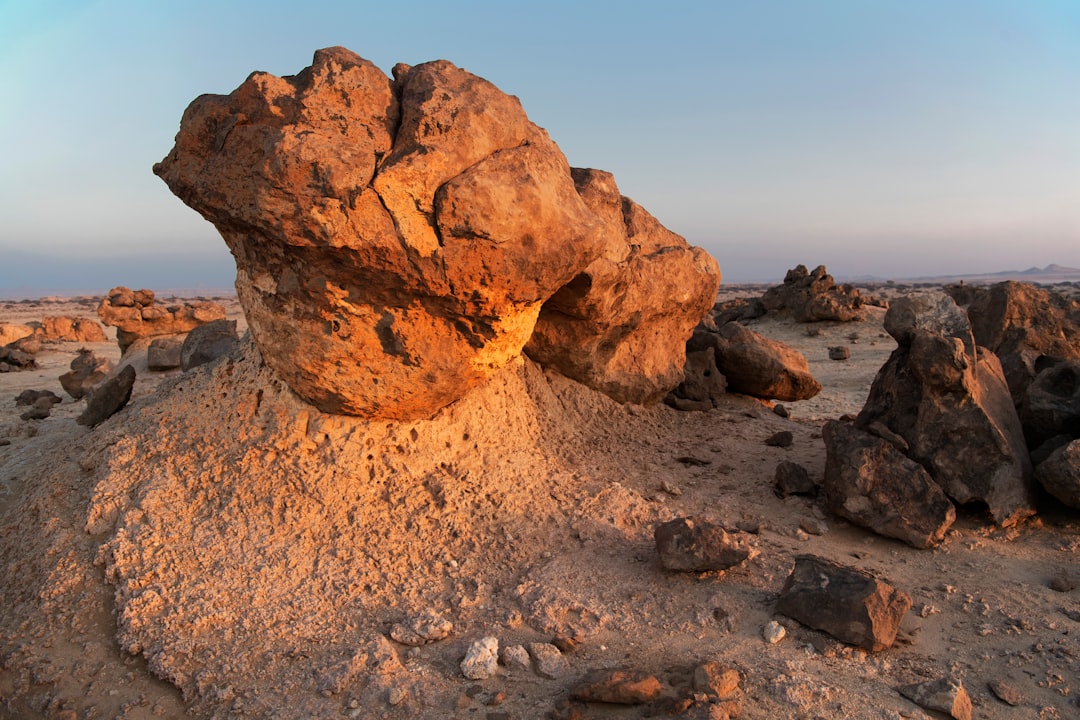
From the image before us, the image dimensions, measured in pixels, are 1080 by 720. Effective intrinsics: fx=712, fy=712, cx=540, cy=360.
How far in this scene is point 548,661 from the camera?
2.73 m

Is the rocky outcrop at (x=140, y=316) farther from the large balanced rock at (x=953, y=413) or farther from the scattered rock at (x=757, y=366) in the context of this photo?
the large balanced rock at (x=953, y=413)

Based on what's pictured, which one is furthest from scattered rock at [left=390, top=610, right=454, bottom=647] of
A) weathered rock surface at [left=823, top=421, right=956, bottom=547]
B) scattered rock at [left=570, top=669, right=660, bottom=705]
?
weathered rock surface at [left=823, top=421, right=956, bottom=547]

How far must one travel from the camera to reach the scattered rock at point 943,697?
7.98 ft

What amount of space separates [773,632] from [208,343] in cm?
658

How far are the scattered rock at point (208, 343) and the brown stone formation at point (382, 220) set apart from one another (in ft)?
13.3

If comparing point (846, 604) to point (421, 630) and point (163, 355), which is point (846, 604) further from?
point (163, 355)

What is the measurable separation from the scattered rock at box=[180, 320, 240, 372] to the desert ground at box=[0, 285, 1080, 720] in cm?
288

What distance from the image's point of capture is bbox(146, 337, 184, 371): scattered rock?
30.3ft

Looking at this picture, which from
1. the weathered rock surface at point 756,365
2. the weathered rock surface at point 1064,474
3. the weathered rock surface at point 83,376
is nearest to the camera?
the weathered rock surface at point 1064,474

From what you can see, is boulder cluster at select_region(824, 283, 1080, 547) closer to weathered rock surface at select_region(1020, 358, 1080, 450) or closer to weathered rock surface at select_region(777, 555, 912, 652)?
weathered rock surface at select_region(1020, 358, 1080, 450)

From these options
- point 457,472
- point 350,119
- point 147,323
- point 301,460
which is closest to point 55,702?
point 301,460

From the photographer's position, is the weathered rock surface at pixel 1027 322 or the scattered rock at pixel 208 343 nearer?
the weathered rock surface at pixel 1027 322

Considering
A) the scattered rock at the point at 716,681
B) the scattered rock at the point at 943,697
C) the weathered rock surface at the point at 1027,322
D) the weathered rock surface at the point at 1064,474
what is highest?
the weathered rock surface at the point at 1027,322

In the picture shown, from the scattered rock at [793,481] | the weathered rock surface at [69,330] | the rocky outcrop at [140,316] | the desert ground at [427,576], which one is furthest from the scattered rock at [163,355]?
the weathered rock surface at [69,330]
